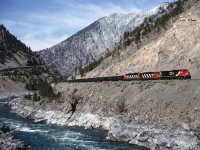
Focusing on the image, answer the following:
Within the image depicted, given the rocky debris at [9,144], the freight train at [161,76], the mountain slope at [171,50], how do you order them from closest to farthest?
the rocky debris at [9,144] < the freight train at [161,76] < the mountain slope at [171,50]

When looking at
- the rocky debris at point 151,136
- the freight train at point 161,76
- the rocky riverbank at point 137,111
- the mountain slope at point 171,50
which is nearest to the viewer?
the rocky debris at point 151,136

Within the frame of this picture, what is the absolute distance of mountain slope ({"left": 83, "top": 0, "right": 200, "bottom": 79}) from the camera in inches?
3752

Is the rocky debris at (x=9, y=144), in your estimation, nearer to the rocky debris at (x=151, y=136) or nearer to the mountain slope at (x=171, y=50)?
the rocky debris at (x=151, y=136)

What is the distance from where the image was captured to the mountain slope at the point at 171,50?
95.3 meters

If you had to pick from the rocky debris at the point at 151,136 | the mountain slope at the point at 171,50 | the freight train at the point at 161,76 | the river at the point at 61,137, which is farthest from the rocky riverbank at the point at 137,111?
the mountain slope at the point at 171,50

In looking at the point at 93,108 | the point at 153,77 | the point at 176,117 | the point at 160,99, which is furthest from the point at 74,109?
the point at 176,117

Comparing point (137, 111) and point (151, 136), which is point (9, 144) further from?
point (137, 111)

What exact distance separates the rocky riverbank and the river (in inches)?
115

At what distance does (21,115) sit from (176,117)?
59.1 m

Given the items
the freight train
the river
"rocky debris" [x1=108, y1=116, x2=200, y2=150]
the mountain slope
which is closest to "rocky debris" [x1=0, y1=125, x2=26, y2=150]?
the river

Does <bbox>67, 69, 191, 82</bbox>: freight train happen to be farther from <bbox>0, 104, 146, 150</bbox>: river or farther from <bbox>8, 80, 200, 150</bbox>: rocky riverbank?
<bbox>0, 104, 146, 150</bbox>: river

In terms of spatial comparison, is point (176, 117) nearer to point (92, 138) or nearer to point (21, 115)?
point (92, 138)

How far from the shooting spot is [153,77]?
89.5 meters

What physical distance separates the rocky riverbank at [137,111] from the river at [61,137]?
2916 millimetres
